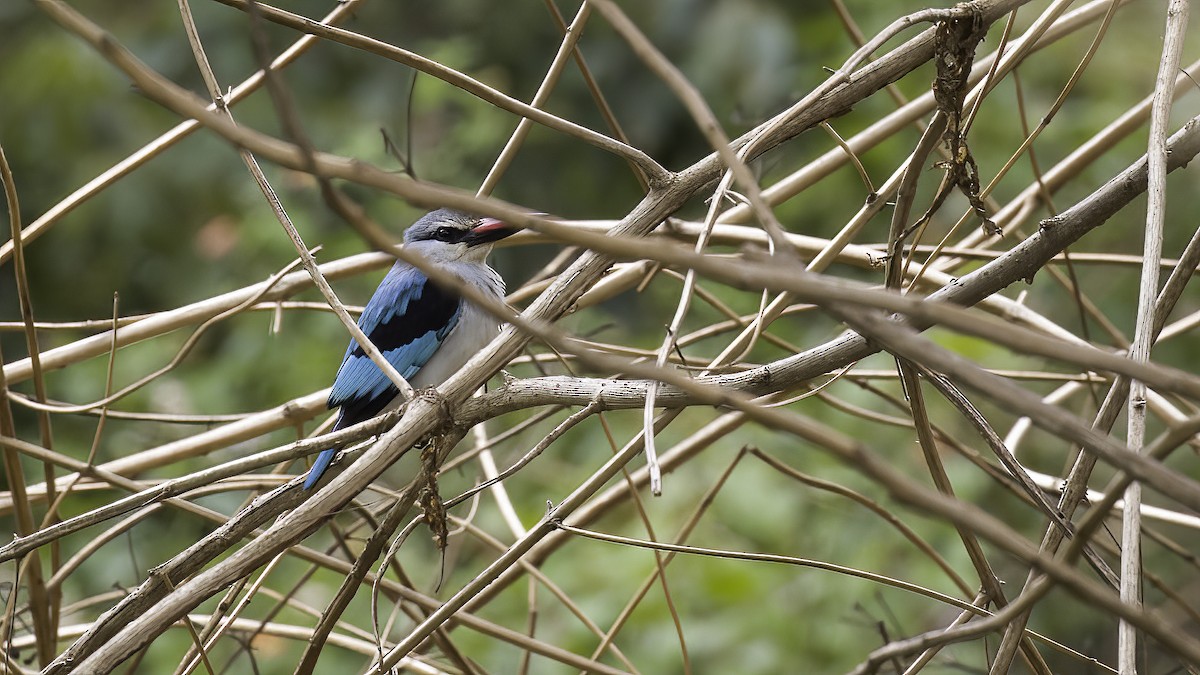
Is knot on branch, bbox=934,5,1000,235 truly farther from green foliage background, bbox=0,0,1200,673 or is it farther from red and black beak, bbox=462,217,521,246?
red and black beak, bbox=462,217,521,246

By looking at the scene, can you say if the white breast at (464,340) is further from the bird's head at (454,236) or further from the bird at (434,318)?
the bird's head at (454,236)

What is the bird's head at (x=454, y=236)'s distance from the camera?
3.10 metres

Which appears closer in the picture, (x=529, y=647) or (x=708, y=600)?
(x=529, y=647)

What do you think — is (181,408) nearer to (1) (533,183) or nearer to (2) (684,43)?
(1) (533,183)

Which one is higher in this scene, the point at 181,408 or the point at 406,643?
the point at 181,408

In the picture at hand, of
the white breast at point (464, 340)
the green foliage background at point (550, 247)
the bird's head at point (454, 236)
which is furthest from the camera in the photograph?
the green foliage background at point (550, 247)

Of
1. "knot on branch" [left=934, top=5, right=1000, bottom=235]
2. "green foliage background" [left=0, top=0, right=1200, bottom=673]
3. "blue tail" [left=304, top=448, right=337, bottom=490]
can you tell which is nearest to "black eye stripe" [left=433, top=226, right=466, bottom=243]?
→ "green foliage background" [left=0, top=0, right=1200, bottom=673]

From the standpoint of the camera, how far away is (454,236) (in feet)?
10.5

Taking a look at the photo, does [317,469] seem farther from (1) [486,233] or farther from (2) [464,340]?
(1) [486,233]

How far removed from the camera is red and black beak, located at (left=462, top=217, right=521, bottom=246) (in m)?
2.97

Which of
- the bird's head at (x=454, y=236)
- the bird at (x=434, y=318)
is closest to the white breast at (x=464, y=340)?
the bird at (x=434, y=318)

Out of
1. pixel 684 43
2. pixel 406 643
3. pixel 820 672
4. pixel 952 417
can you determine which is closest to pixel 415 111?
pixel 684 43

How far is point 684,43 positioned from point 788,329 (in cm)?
142

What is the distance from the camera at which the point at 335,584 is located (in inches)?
154
